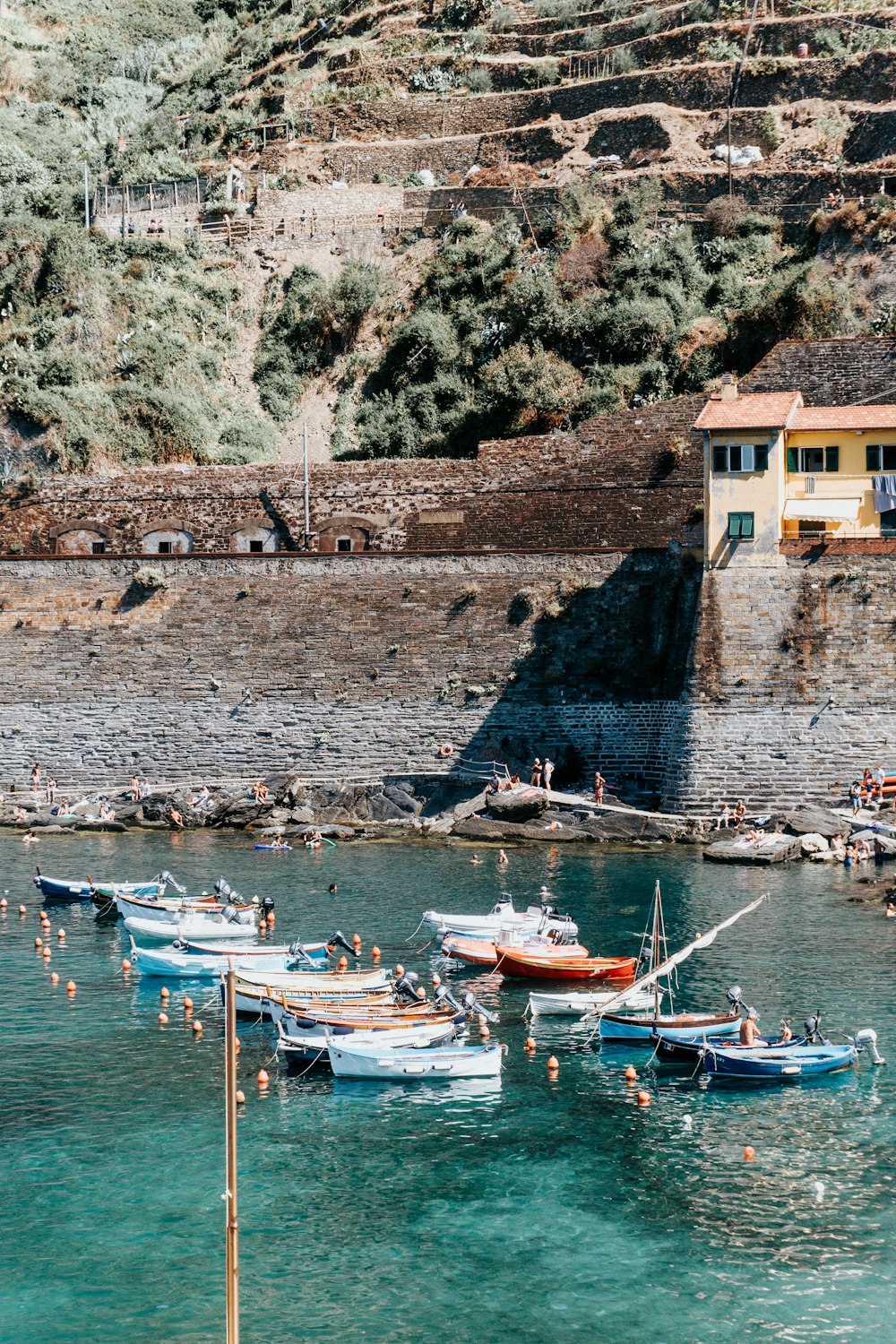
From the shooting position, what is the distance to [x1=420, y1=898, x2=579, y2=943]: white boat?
30.5m

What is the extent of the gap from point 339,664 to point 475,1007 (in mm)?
21249

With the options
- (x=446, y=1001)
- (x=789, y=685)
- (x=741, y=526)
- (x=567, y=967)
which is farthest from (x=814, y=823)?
(x=446, y=1001)

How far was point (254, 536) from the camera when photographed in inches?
2082

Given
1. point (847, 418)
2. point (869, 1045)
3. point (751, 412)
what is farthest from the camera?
point (847, 418)

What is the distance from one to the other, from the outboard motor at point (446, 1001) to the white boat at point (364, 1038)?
2.02ft

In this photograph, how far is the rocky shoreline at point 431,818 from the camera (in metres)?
38.8

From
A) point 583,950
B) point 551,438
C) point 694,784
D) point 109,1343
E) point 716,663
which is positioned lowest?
point 109,1343

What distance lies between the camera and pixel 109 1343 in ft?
54.0

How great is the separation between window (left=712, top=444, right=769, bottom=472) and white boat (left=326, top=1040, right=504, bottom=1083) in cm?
2174

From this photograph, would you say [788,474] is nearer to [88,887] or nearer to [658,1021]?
[88,887]

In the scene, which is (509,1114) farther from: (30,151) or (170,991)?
(30,151)

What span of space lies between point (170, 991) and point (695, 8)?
5661cm

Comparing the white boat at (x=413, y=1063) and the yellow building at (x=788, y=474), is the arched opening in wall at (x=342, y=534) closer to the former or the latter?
the yellow building at (x=788, y=474)

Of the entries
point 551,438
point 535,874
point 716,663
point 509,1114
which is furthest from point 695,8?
point 509,1114
